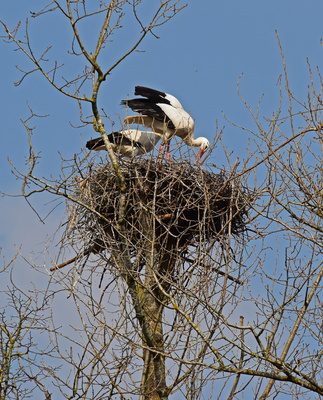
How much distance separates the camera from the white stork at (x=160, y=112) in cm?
1080

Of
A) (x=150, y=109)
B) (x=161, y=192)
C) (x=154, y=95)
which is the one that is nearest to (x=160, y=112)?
(x=150, y=109)

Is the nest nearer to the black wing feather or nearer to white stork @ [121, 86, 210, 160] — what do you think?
white stork @ [121, 86, 210, 160]

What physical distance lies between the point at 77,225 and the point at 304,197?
2808mm

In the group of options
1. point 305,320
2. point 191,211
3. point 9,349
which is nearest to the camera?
point 305,320

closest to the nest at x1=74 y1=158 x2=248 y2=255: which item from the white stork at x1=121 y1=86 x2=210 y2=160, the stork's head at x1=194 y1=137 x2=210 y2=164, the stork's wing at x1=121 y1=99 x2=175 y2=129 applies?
the white stork at x1=121 y1=86 x2=210 y2=160

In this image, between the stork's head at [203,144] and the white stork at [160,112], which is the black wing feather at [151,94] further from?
the stork's head at [203,144]

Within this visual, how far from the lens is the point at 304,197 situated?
6516mm

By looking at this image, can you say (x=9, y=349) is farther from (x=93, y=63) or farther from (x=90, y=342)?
(x=93, y=63)

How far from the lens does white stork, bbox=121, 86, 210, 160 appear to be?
10.8m

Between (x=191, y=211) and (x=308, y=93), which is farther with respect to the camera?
(x=191, y=211)

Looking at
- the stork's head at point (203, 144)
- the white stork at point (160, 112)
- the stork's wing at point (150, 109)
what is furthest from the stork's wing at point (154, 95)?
the stork's head at point (203, 144)

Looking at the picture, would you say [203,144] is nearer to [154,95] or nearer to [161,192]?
[154,95]

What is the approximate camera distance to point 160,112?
10828mm

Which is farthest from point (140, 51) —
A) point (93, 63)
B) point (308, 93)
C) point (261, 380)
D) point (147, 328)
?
point (261, 380)
